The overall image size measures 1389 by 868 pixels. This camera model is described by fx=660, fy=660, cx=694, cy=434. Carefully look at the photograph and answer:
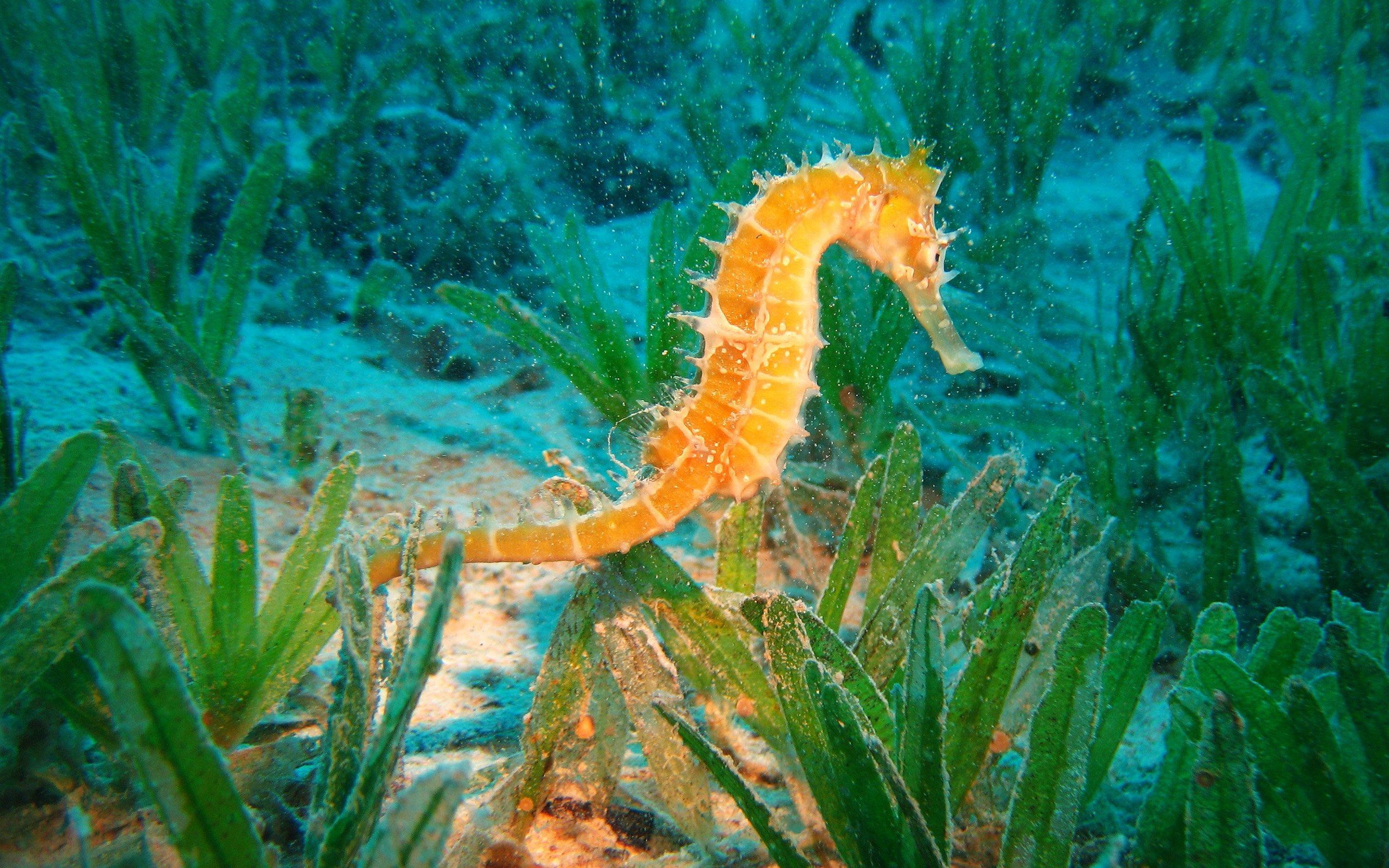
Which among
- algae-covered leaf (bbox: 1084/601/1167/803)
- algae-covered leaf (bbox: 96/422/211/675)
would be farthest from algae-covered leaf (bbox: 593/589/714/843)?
algae-covered leaf (bbox: 96/422/211/675)

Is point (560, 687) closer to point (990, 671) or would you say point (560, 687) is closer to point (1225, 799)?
point (990, 671)

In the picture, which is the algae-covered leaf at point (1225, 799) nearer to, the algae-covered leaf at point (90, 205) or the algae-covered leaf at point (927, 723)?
the algae-covered leaf at point (927, 723)

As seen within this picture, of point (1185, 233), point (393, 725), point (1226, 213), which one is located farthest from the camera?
point (1226, 213)

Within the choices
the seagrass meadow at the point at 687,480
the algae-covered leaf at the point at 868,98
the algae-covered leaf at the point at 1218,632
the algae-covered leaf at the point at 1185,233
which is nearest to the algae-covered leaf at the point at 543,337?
the seagrass meadow at the point at 687,480

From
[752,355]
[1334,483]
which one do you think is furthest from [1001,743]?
[1334,483]

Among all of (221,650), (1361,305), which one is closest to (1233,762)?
(221,650)

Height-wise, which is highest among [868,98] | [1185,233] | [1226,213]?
[868,98]

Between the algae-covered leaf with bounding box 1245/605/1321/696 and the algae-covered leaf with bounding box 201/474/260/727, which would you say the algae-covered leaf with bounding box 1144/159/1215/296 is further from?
the algae-covered leaf with bounding box 201/474/260/727
